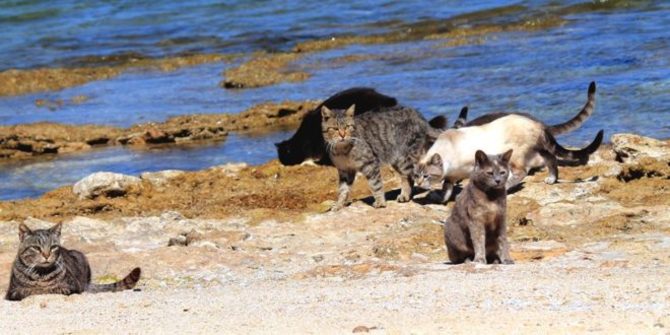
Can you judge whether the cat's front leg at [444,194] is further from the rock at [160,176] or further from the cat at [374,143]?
the rock at [160,176]

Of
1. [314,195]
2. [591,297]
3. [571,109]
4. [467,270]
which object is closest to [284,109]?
[571,109]

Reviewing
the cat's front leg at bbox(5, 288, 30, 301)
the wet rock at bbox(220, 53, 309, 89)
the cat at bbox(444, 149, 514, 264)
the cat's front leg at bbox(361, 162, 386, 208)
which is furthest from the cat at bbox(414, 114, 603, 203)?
the wet rock at bbox(220, 53, 309, 89)

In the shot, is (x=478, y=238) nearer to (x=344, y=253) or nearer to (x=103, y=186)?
(x=344, y=253)

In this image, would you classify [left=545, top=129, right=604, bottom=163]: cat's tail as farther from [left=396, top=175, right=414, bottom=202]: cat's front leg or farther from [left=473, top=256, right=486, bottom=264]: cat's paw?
[left=473, top=256, right=486, bottom=264]: cat's paw

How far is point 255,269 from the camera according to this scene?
997 centimetres

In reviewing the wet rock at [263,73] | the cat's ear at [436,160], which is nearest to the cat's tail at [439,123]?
the cat's ear at [436,160]

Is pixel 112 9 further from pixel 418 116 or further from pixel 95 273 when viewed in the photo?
pixel 95 273

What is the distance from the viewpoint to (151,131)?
17500 millimetres

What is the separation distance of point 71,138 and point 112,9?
2004 cm

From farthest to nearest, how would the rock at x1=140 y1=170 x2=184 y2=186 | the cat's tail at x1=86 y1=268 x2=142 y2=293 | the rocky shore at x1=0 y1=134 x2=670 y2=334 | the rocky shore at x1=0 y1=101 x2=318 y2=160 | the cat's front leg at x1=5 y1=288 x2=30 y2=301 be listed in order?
the rocky shore at x1=0 y1=101 x2=318 y2=160 < the rock at x1=140 y1=170 x2=184 y2=186 < the cat's tail at x1=86 y1=268 x2=142 y2=293 < the cat's front leg at x1=5 y1=288 x2=30 y2=301 < the rocky shore at x1=0 y1=134 x2=670 y2=334

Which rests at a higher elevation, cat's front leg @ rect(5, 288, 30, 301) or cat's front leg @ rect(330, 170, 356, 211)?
cat's front leg @ rect(5, 288, 30, 301)

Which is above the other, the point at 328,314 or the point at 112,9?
the point at 328,314

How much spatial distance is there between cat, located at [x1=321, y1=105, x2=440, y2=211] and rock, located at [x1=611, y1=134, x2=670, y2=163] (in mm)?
1663

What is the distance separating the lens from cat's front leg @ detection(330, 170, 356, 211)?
12.1m
